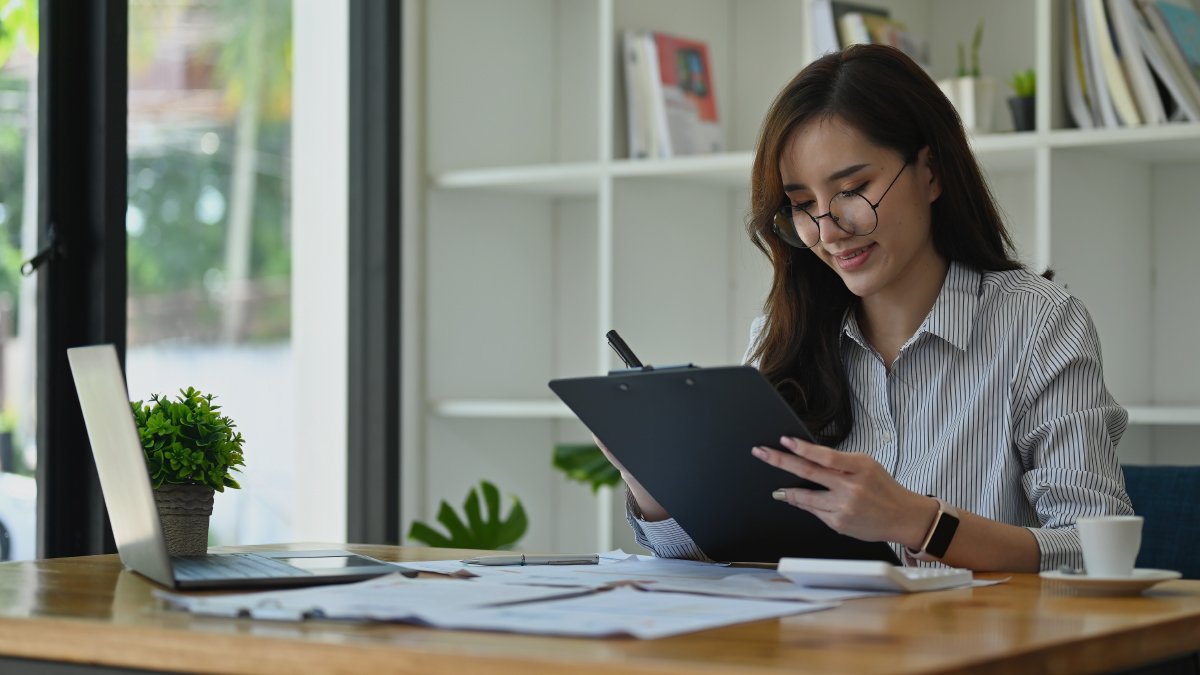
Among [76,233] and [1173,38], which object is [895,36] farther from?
[76,233]

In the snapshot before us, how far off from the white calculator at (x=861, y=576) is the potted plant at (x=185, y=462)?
0.72 meters

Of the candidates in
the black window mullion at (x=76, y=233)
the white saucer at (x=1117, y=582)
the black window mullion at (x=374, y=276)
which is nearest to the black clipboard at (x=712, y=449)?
the white saucer at (x=1117, y=582)

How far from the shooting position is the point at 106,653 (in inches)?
44.3

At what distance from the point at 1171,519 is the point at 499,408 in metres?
1.67

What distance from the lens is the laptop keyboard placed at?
1407 mm

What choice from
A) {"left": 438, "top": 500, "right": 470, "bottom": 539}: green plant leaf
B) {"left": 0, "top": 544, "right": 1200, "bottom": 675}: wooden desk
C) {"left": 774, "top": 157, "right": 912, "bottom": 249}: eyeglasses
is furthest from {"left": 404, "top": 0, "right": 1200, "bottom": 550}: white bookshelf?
{"left": 0, "top": 544, "right": 1200, "bottom": 675}: wooden desk

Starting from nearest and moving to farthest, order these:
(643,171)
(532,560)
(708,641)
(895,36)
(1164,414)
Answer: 1. (708,641)
2. (532,560)
3. (1164,414)
4. (895,36)
5. (643,171)

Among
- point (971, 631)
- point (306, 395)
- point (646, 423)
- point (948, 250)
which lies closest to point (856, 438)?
point (948, 250)

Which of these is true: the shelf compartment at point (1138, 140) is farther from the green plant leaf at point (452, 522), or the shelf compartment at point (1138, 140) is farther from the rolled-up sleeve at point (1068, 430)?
the green plant leaf at point (452, 522)

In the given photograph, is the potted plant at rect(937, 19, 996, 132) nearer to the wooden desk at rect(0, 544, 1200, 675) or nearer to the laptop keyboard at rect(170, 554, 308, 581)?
the wooden desk at rect(0, 544, 1200, 675)

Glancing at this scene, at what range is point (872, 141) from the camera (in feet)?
6.31

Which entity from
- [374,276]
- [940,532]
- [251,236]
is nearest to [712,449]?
[940,532]

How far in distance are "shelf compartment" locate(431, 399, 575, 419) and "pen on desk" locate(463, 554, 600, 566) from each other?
1.49 metres

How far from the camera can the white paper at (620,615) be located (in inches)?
40.6
